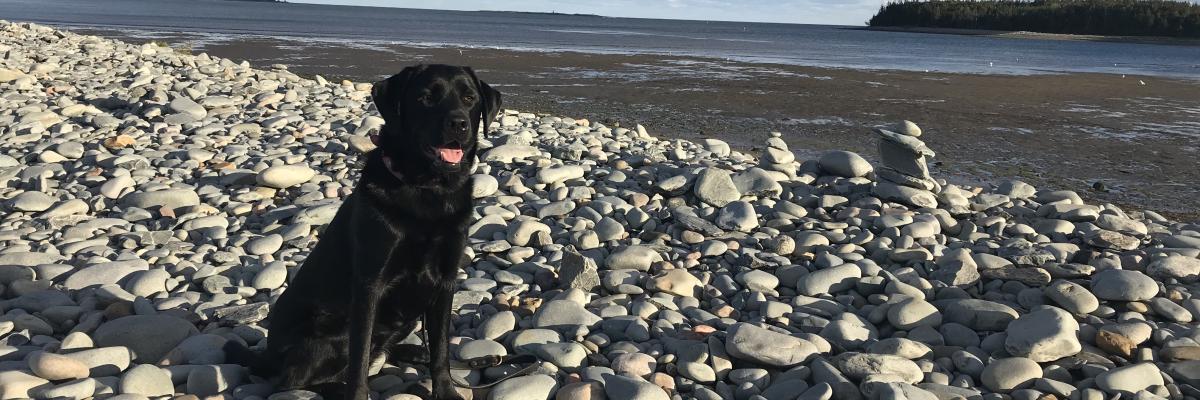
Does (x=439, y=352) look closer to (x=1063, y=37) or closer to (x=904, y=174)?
(x=904, y=174)

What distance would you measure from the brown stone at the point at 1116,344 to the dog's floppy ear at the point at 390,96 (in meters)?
3.66

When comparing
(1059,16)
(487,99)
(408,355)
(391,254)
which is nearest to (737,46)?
(487,99)

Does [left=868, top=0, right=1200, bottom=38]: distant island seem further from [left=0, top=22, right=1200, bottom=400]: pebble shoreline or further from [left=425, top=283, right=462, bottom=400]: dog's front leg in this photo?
[left=425, top=283, right=462, bottom=400]: dog's front leg

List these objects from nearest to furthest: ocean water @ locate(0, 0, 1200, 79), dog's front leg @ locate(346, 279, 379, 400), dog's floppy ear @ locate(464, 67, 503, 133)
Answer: dog's front leg @ locate(346, 279, 379, 400)
dog's floppy ear @ locate(464, 67, 503, 133)
ocean water @ locate(0, 0, 1200, 79)

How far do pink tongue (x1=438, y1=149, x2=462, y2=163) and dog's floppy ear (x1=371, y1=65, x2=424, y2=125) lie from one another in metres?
0.24

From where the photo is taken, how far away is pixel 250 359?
3.84 m

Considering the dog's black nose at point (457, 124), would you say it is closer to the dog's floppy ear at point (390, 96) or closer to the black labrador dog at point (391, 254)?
the black labrador dog at point (391, 254)

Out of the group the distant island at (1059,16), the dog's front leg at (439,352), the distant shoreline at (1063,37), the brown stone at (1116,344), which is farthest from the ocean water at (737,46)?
the dog's front leg at (439,352)

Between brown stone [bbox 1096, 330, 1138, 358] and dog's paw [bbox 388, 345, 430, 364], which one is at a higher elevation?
brown stone [bbox 1096, 330, 1138, 358]

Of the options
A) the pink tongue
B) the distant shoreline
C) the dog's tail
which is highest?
the distant shoreline

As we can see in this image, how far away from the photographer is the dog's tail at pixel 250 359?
375 centimetres

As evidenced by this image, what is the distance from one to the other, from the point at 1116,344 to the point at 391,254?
360cm

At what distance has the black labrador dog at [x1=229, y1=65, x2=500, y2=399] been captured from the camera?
343 centimetres

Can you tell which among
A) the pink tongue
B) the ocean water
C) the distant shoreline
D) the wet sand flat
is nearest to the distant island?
the distant shoreline
